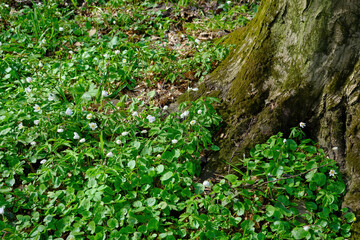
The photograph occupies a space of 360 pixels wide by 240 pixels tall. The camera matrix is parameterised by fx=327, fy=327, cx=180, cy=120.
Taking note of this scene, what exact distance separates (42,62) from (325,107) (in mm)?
3203

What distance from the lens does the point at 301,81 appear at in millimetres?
2592

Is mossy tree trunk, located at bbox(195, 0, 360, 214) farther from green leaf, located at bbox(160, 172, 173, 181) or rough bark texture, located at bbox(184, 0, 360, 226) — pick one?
green leaf, located at bbox(160, 172, 173, 181)

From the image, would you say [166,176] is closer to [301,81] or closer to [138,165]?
[138,165]

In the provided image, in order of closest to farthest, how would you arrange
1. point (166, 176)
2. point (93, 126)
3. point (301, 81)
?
point (166, 176)
point (301, 81)
point (93, 126)

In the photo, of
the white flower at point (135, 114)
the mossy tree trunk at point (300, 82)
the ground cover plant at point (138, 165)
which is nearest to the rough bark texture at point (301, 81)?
the mossy tree trunk at point (300, 82)

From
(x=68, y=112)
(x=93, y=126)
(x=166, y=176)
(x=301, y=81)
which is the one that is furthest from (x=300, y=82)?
(x=68, y=112)

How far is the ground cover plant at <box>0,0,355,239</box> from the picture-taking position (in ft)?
7.39

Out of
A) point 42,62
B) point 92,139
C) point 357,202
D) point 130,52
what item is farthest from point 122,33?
point 357,202

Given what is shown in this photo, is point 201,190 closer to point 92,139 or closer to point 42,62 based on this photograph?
point 92,139

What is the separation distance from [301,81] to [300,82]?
11 millimetres

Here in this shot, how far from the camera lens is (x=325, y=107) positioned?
258 cm

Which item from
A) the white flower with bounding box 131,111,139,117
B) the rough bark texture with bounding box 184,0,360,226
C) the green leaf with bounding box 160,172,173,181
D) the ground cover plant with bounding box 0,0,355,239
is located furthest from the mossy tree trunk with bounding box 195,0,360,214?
the white flower with bounding box 131,111,139,117

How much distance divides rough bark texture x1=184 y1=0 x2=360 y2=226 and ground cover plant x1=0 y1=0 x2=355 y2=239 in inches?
5.5

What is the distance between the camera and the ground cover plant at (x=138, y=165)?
2252 millimetres
